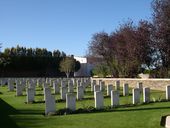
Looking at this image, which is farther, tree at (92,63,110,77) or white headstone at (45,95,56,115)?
tree at (92,63,110,77)

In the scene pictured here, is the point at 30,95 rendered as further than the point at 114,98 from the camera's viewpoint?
Yes

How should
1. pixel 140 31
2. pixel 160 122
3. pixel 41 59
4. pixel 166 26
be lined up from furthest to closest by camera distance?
pixel 41 59
pixel 140 31
pixel 166 26
pixel 160 122

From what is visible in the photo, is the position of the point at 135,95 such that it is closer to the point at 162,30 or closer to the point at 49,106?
the point at 49,106

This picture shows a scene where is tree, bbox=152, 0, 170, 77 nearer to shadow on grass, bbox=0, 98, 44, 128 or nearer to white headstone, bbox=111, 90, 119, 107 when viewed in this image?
white headstone, bbox=111, 90, 119, 107

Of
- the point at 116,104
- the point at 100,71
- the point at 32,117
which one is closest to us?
the point at 32,117

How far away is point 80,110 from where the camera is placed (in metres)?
16.4

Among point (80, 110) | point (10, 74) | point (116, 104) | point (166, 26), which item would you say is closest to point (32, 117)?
point (80, 110)

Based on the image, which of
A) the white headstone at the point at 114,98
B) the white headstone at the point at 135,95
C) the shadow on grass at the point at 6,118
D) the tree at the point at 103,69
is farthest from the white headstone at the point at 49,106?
the tree at the point at 103,69

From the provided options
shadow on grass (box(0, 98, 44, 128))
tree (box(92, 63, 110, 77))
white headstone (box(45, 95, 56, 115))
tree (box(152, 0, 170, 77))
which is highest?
tree (box(152, 0, 170, 77))

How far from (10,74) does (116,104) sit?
206 ft

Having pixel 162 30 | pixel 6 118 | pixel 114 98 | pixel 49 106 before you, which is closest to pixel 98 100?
pixel 114 98

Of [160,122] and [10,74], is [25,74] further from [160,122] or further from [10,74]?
[160,122]

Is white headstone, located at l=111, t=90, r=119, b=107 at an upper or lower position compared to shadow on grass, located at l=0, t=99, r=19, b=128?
upper

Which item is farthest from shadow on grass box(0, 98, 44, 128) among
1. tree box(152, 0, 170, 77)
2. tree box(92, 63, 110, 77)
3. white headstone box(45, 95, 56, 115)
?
tree box(92, 63, 110, 77)
